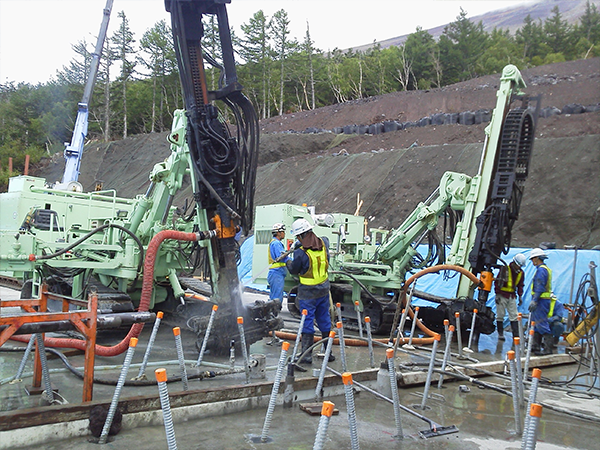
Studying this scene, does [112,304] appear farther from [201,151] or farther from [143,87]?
[143,87]

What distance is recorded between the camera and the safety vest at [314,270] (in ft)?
23.8

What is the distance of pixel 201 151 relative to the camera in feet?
25.1

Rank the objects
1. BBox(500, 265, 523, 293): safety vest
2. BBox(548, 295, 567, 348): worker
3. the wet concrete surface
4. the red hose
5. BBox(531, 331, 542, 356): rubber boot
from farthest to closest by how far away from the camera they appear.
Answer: BBox(500, 265, 523, 293): safety vest < BBox(548, 295, 567, 348): worker < BBox(531, 331, 542, 356): rubber boot < the red hose < the wet concrete surface

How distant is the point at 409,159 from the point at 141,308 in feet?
80.8

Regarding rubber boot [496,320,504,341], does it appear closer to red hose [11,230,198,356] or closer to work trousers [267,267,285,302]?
work trousers [267,267,285,302]

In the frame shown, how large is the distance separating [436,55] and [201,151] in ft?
188

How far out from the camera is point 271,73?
198 feet

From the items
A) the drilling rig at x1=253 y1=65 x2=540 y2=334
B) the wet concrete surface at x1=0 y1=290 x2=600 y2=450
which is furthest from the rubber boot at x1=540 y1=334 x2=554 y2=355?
the wet concrete surface at x1=0 y1=290 x2=600 y2=450

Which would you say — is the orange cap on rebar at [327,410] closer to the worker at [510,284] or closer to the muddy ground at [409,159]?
the worker at [510,284]

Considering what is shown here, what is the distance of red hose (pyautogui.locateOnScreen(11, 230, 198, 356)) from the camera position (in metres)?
6.38

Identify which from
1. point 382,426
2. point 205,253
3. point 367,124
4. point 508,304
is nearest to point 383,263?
point 508,304

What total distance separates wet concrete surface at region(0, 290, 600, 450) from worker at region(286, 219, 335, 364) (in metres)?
0.60

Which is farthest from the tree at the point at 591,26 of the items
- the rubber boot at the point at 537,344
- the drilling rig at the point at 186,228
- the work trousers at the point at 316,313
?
the work trousers at the point at 316,313

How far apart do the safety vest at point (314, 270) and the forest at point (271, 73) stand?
49.7 m
